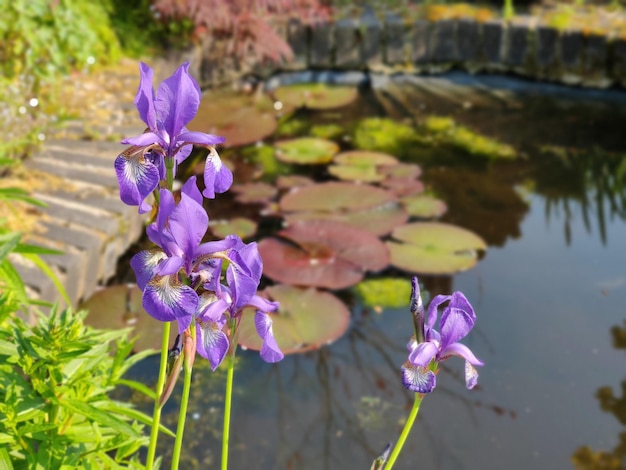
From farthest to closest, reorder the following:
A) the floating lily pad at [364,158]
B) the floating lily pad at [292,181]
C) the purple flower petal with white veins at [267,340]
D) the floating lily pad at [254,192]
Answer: the floating lily pad at [364,158] → the floating lily pad at [292,181] → the floating lily pad at [254,192] → the purple flower petal with white veins at [267,340]

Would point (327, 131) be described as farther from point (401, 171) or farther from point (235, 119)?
point (401, 171)

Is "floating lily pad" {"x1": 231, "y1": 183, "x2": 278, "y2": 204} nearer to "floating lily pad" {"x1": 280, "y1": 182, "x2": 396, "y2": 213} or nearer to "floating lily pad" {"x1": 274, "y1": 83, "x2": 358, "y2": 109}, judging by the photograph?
"floating lily pad" {"x1": 280, "y1": 182, "x2": 396, "y2": 213}

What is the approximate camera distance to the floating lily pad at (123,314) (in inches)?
117

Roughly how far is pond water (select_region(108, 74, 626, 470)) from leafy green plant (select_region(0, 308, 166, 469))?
115cm

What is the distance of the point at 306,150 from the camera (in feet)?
15.4

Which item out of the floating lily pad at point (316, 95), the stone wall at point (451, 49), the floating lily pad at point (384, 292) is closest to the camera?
the floating lily pad at point (384, 292)

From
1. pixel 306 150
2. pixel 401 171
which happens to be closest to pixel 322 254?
pixel 401 171

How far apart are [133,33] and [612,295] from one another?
315 centimetres

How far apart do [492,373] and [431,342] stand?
206 cm

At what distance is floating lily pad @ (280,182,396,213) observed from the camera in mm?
3998

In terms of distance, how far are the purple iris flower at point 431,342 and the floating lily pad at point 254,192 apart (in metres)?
3.09

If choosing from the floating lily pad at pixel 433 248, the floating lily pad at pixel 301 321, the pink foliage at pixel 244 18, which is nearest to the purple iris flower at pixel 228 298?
the floating lily pad at pixel 301 321

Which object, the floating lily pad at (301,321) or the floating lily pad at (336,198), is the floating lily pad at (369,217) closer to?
the floating lily pad at (336,198)

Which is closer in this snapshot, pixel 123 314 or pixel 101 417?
pixel 101 417
